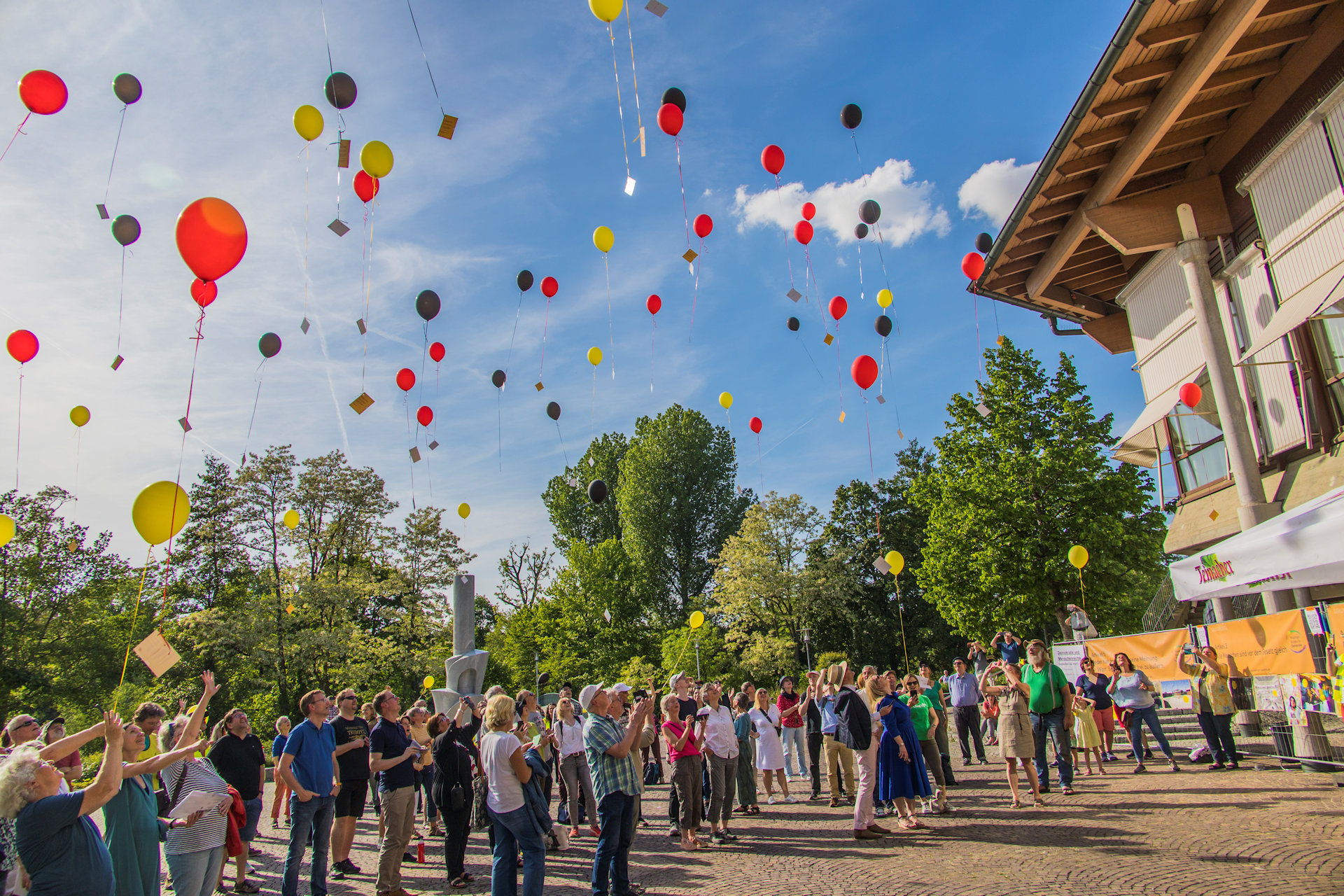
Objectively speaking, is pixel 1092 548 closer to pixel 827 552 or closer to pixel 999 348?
pixel 999 348

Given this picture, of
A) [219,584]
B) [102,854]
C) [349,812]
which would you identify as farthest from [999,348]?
[219,584]

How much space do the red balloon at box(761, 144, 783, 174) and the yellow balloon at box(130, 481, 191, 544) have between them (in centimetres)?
809


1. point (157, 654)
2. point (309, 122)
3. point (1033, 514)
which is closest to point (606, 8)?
point (309, 122)

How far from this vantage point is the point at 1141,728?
10664mm

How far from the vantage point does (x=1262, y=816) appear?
6984mm

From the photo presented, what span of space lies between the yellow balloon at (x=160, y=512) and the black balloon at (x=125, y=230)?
17.0ft

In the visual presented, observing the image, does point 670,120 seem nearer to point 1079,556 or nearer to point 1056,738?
point 1056,738

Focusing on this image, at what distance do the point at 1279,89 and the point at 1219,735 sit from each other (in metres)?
10.00

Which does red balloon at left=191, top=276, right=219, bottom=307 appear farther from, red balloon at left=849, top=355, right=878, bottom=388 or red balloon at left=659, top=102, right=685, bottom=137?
red balloon at left=849, top=355, right=878, bottom=388

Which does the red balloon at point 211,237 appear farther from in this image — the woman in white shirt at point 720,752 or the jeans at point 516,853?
the woman in white shirt at point 720,752

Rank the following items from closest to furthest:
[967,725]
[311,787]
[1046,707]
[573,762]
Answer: [311,787], [1046,707], [573,762], [967,725]

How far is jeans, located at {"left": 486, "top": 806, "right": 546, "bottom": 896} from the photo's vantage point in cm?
500

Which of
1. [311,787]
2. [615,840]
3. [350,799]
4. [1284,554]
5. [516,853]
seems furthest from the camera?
[350,799]

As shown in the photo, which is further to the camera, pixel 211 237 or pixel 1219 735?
pixel 1219 735
